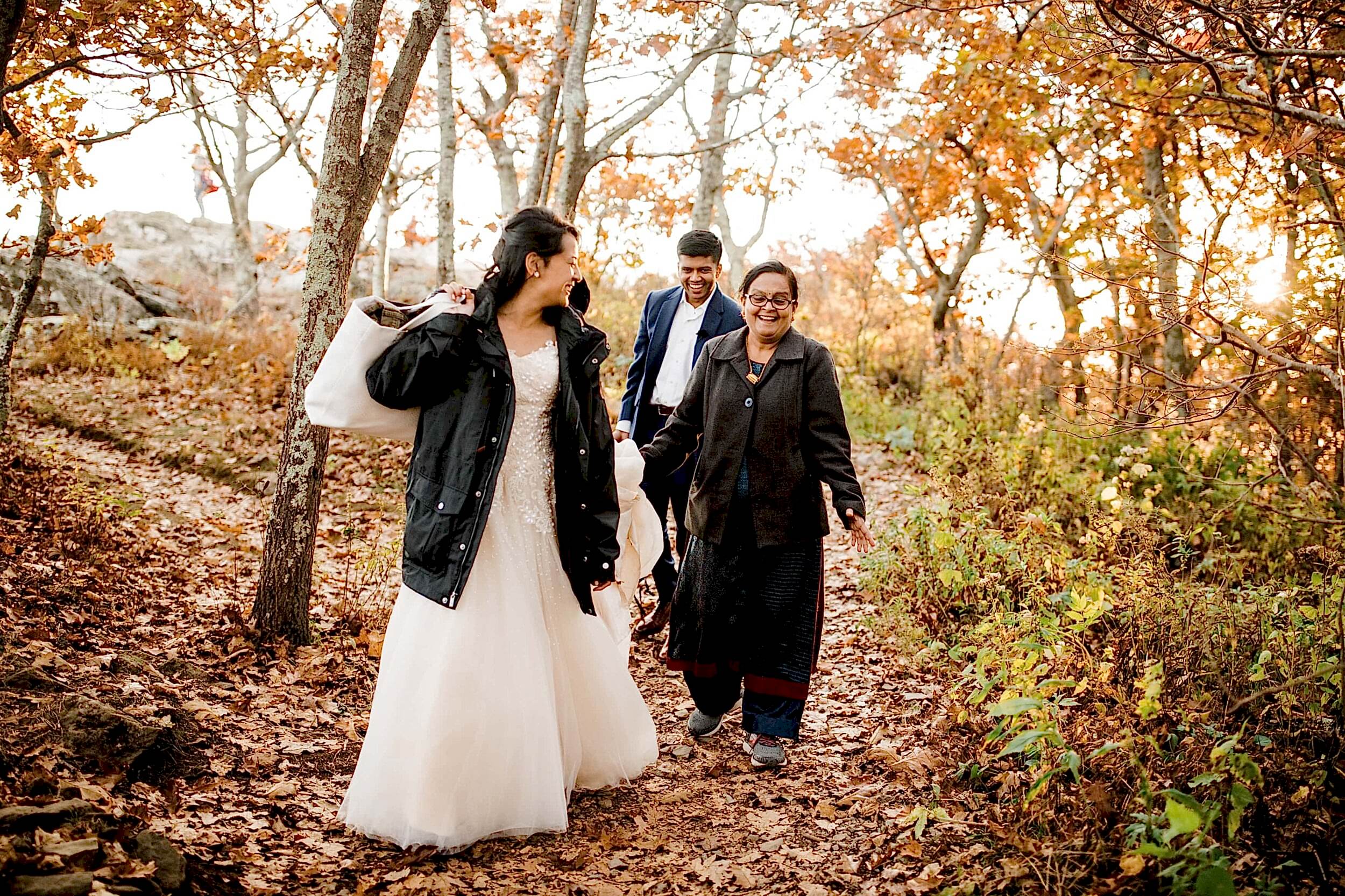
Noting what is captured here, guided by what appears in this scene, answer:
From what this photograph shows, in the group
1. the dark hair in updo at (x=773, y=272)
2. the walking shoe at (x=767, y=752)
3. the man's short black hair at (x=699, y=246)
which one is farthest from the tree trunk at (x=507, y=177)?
the walking shoe at (x=767, y=752)

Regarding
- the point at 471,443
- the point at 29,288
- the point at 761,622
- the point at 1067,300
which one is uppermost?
the point at 1067,300

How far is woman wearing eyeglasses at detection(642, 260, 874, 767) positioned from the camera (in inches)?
182

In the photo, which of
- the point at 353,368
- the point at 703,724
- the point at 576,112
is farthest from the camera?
the point at 576,112

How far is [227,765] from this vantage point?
410 cm

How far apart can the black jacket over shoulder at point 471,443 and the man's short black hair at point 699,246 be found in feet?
7.12

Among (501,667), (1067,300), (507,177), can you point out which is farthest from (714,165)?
(501,667)

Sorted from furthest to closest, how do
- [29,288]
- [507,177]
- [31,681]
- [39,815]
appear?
[507,177] → [29,288] → [31,681] → [39,815]

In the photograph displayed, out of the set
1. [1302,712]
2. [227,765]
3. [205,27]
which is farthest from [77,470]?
[1302,712]

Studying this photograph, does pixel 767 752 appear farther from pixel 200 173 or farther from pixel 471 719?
pixel 200 173

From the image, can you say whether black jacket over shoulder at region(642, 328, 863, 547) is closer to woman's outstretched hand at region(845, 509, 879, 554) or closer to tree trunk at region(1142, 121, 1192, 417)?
woman's outstretched hand at region(845, 509, 879, 554)

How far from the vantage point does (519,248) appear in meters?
3.90

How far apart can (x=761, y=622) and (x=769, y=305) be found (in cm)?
156

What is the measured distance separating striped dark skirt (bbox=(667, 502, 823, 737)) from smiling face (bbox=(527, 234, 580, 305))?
1425 mm

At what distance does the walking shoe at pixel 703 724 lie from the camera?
496 centimetres
